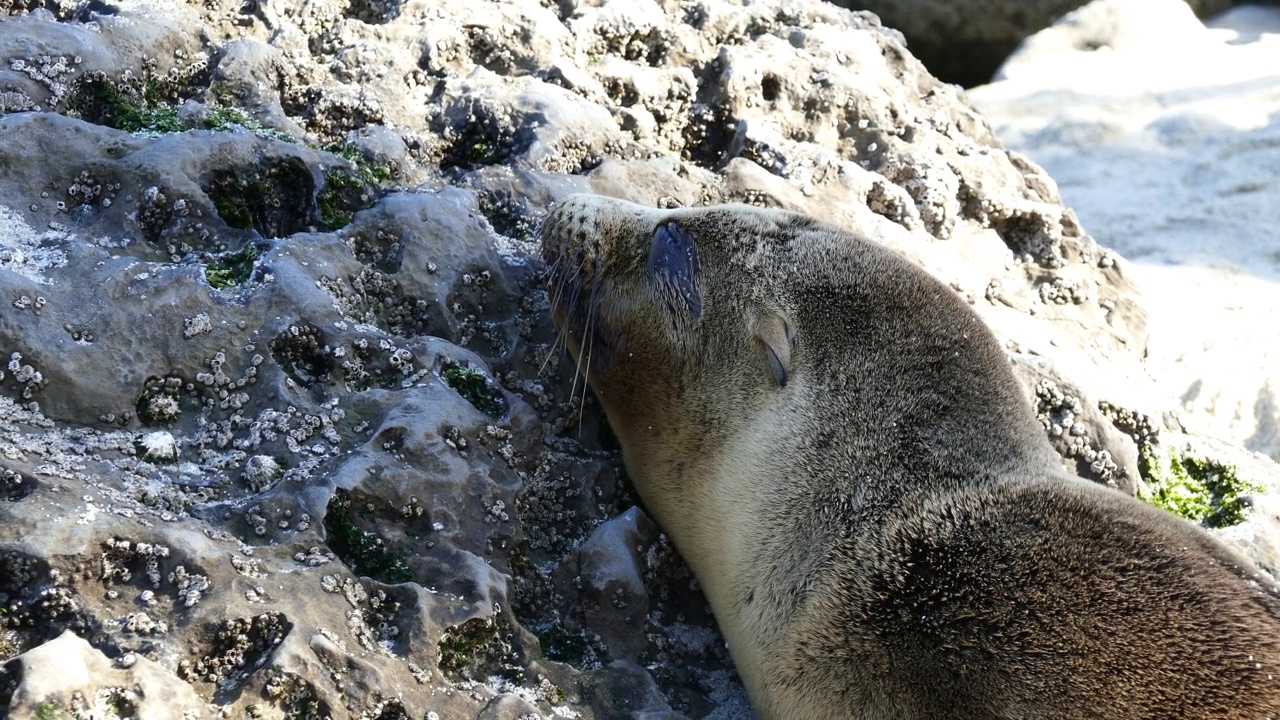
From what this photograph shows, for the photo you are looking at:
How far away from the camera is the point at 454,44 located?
189 inches

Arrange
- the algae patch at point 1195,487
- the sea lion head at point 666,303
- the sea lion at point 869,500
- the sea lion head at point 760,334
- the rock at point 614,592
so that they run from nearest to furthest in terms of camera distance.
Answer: the sea lion at point 869,500, the rock at point 614,592, the sea lion head at point 760,334, the sea lion head at point 666,303, the algae patch at point 1195,487

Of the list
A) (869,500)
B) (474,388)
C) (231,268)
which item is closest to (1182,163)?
(869,500)

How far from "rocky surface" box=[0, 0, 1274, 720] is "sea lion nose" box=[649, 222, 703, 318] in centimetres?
44

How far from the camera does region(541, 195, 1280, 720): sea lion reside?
2.95 meters

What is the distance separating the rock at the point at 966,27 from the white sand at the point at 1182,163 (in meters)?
0.50

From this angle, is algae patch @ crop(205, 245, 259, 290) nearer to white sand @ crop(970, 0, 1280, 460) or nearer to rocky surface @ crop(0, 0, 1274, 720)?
rocky surface @ crop(0, 0, 1274, 720)

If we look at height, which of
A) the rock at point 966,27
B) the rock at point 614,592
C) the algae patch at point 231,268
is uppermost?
the algae patch at point 231,268

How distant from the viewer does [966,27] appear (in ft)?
37.6

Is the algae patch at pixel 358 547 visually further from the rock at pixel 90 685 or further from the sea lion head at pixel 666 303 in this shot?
the sea lion head at pixel 666 303

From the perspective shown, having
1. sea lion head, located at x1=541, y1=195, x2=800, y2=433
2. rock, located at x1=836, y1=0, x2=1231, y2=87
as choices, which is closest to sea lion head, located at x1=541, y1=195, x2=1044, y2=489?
sea lion head, located at x1=541, y1=195, x2=800, y2=433

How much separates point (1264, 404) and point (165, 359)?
204 inches

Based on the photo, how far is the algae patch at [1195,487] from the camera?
4.47 metres

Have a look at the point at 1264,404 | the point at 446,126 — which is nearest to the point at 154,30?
the point at 446,126

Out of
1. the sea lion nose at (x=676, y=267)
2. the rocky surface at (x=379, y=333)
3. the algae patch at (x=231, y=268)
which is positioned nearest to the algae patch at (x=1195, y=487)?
the rocky surface at (x=379, y=333)
